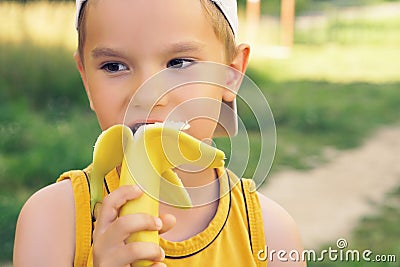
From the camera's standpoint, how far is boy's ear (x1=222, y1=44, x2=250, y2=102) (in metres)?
1.98

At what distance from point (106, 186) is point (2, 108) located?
3.84 metres

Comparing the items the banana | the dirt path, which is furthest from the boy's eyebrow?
the dirt path

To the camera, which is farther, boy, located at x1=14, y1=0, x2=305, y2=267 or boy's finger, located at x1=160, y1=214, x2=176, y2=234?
boy, located at x1=14, y1=0, x2=305, y2=267

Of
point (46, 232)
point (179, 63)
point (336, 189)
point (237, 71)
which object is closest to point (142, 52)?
point (179, 63)

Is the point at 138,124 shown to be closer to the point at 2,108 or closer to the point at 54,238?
the point at 54,238

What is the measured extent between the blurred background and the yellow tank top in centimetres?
169

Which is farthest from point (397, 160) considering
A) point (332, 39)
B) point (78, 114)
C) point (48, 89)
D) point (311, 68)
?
point (332, 39)

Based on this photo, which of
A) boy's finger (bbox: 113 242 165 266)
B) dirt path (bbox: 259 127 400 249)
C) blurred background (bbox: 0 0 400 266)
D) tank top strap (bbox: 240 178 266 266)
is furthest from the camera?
blurred background (bbox: 0 0 400 266)

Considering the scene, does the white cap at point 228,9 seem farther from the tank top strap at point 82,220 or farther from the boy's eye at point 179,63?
the tank top strap at point 82,220

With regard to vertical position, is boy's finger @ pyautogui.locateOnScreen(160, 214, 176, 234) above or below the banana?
below

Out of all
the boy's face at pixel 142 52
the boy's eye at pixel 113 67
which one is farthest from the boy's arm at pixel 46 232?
the boy's eye at pixel 113 67

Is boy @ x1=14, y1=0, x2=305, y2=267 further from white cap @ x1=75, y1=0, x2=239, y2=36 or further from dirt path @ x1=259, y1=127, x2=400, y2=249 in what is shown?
dirt path @ x1=259, y1=127, x2=400, y2=249

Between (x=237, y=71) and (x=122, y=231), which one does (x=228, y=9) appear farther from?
(x=122, y=231)

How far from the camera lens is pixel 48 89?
6336 mm
